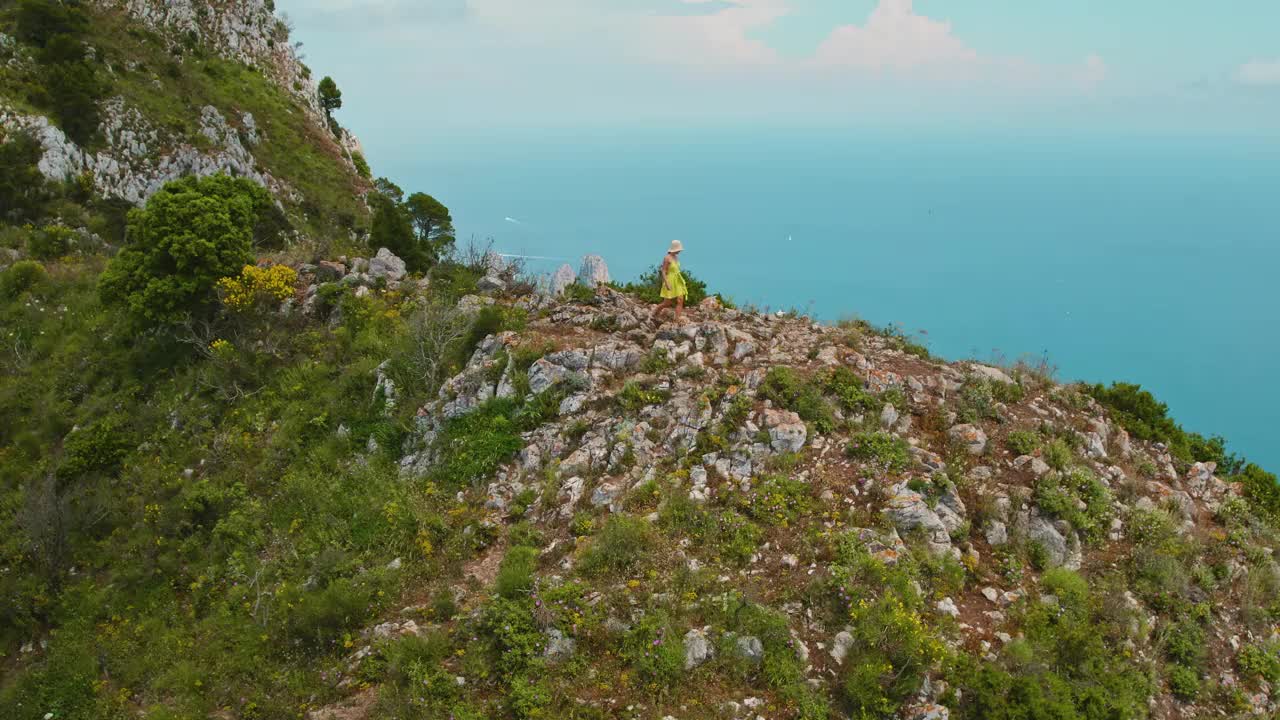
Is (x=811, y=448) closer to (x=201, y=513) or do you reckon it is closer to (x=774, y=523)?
(x=774, y=523)

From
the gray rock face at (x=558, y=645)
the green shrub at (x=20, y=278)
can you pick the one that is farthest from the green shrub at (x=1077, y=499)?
the green shrub at (x=20, y=278)

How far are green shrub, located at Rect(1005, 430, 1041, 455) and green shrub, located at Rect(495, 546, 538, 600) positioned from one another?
8951mm

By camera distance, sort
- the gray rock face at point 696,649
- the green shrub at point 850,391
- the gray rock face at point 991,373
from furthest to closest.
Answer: the gray rock face at point 991,373 → the green shrub at point 850,391 → the gray rock face at point 696,649

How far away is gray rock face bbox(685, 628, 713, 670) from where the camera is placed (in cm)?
782

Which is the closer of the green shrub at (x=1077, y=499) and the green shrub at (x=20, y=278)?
the green shrub at (x=1077, y=499)

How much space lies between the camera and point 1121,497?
10789mm

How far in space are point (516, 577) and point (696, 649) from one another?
2774 mm

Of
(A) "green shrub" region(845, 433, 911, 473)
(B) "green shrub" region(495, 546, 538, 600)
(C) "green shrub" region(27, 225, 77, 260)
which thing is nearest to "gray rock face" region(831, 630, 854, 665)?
(A) "green shrub" region(845, 433, 911, 473)

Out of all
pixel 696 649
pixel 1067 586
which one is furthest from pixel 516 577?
pixel 1067 586

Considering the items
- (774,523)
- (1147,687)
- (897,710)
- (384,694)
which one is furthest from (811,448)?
(384,694)

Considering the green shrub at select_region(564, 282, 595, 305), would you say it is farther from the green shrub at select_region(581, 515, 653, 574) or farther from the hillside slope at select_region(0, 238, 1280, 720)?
the green shrub at select_region(581, 515, 653, 574)

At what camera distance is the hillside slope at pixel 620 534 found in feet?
26.0

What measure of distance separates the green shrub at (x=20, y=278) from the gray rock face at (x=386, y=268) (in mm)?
12956

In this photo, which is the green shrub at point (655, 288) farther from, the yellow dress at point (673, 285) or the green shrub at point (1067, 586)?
the green shrub at point (1067, 586)
